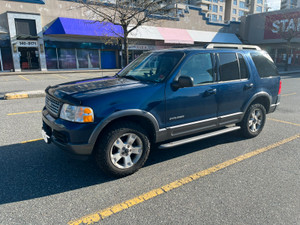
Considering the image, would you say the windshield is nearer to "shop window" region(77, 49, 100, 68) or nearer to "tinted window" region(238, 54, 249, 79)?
"tinted window" region(238, 54, 249, 79)

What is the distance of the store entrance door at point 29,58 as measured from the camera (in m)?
22.6

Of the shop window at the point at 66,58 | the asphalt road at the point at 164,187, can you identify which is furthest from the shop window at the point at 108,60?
the asphalt road at the point at 164,187

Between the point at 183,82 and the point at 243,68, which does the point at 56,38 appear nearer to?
the point at 243,68

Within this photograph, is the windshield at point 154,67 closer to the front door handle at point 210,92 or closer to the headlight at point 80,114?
the front door handle at point 210,92

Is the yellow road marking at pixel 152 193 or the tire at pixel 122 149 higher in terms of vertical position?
the tire at pixel 122 149

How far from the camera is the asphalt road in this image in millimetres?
2535

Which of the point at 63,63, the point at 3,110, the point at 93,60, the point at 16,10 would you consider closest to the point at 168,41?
the point at 93,60

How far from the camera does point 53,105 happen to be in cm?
340

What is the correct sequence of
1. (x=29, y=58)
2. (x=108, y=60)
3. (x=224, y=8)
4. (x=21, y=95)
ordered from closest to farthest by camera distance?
(x=21, y=95)
(x=29, y=58)
(x=108, y=60)
(x=224, y=8)

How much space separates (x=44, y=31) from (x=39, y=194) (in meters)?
23.6

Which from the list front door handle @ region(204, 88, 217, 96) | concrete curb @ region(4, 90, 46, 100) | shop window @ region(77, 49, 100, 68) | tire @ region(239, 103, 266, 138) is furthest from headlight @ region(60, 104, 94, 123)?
shop window @ region(77, 49, 100, 68)

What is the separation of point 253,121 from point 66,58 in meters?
23.5

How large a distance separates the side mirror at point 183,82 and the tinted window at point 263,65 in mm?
2138

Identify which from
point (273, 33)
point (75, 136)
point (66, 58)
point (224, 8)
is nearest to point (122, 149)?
point (75, 136)
